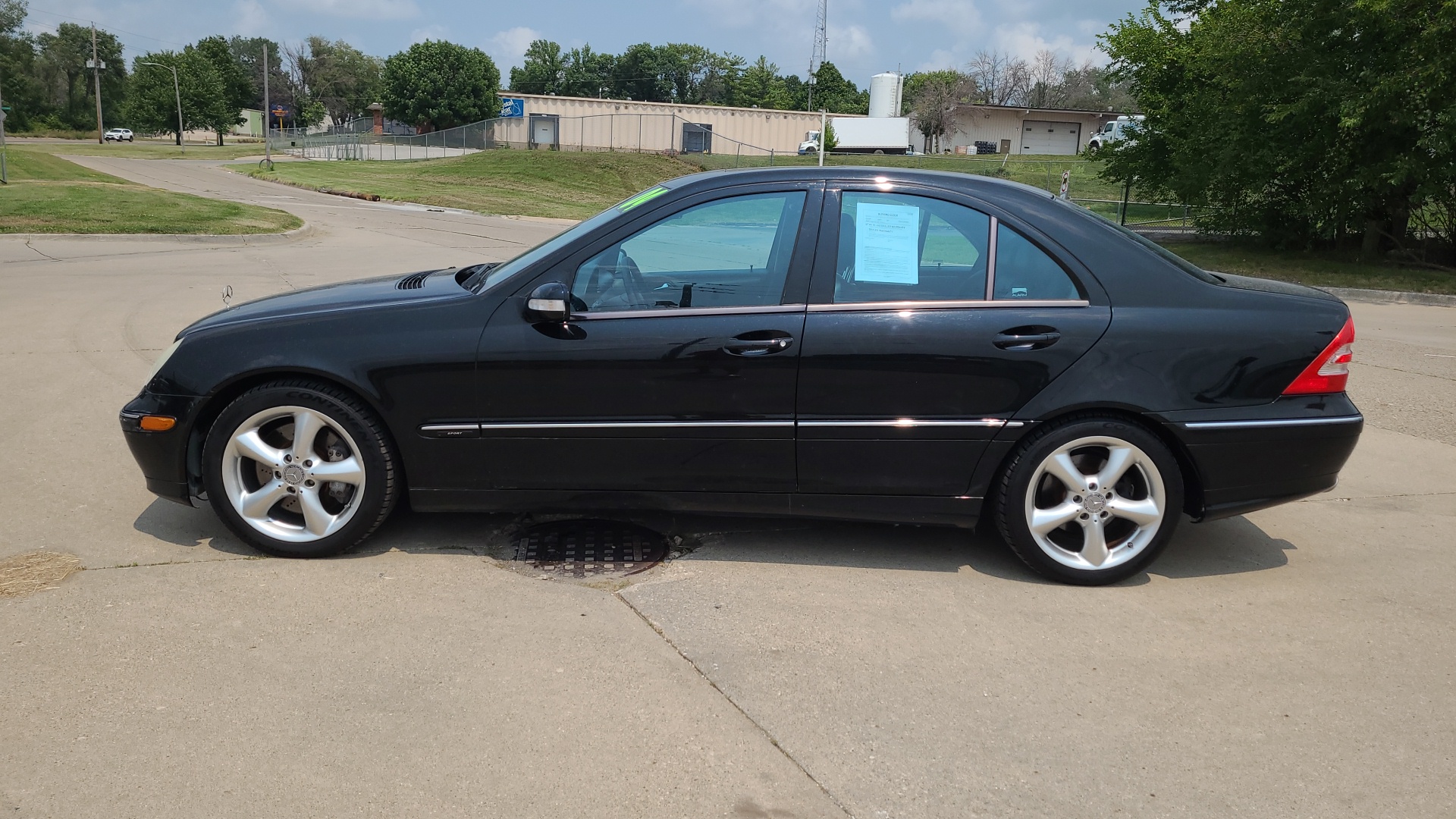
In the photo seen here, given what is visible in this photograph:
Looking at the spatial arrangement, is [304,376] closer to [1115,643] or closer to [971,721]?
[971,721]

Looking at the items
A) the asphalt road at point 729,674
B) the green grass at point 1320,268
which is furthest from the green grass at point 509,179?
the asphalt road at point 729,674

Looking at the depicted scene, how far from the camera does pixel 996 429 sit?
13.5ft

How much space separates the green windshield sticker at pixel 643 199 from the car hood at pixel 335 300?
0.74 metres

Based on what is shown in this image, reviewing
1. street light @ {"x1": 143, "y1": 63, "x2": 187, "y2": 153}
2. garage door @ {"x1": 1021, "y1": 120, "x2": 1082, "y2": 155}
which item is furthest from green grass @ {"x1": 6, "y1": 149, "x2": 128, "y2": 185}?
garage door @ {"x1": 1021, "y1": 120, "x2": 1082, "y2": 155}

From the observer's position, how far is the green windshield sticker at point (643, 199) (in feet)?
14.2

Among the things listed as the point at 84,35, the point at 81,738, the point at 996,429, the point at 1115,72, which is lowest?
the point at 81,738

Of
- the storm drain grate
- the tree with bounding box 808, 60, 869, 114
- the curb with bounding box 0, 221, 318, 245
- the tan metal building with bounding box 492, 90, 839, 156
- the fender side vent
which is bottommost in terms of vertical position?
the storm drain grate

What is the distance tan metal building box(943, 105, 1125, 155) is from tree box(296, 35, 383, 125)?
7456 centimetres

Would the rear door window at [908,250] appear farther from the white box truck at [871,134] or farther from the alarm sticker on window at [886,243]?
the white box truck at [871,134]

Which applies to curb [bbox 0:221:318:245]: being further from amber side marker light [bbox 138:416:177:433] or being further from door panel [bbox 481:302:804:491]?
door panel [bbox 481:302:804:491]

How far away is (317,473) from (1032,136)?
3251 inches

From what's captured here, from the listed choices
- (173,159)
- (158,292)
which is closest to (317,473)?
(158,292)

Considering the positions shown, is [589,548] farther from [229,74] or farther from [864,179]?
[229,74]

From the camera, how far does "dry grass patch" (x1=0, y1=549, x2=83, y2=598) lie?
3.96 meters
